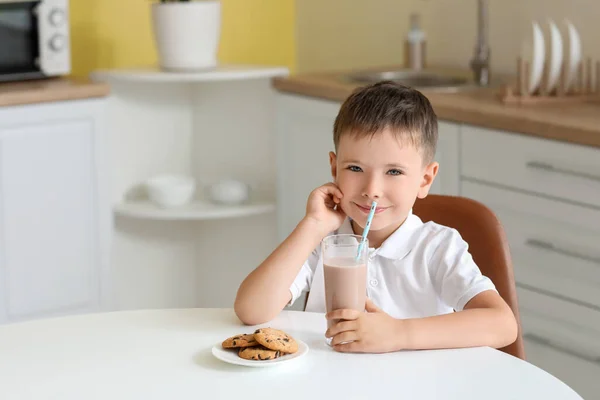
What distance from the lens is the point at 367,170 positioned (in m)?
1.49

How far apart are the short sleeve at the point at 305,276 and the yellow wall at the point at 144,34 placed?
6.65 feet

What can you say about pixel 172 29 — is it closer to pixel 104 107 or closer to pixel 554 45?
pixel 104 107

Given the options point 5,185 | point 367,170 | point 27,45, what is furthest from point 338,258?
point 27,45

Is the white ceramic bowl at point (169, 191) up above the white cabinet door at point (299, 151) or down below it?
below

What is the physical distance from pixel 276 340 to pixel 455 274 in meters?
0.37

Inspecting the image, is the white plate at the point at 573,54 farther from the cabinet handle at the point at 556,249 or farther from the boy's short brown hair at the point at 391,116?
the boy's short brown hair at the point at 391,116

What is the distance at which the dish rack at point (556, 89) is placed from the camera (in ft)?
8.93

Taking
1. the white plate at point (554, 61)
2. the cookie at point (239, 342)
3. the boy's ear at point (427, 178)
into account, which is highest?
the white plate at point (554, 61)

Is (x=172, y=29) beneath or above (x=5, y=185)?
above

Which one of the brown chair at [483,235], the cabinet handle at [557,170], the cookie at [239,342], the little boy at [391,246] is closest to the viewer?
the cookie at [239,342]

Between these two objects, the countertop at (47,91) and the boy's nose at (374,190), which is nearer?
the boy's nose at (374,190)

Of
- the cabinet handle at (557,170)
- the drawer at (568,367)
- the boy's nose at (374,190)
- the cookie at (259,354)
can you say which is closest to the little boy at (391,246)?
the boy's nose at (374,190)

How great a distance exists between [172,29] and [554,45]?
116cm

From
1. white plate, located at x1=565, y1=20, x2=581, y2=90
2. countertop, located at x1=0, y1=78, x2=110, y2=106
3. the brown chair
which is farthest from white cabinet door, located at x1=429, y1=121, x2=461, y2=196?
countertop, located at x1=0, y1=78, x2=110, y2=106
